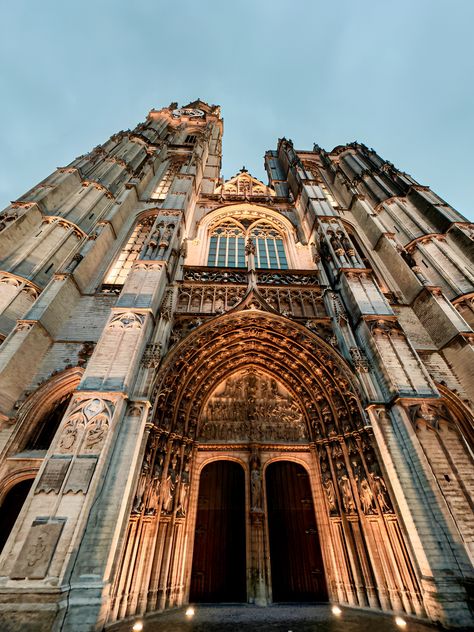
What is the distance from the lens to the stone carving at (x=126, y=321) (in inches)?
252

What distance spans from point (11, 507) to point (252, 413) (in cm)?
516

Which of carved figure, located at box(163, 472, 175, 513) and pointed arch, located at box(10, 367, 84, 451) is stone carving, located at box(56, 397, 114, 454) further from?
carved figure, located at box(163, 472, 175, 513)

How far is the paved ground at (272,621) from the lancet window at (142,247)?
24.9 feet

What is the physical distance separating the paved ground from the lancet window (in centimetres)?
759

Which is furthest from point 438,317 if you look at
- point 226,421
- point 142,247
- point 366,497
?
point 142,247

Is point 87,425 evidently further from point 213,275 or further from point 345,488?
point 213,275

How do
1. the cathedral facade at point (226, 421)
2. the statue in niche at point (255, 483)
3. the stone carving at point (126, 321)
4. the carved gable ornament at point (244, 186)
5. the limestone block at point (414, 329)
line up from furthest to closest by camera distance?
the carved gable ornament at point (244, 186), the limestone block at point (414, 329), the stone carving at point (126, 321), the statue in niche at point (255, 483), the cathedral facade at point (226, 421)

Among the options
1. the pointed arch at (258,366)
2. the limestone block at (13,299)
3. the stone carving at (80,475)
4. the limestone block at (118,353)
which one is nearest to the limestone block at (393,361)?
the pointed arch at (258,366)

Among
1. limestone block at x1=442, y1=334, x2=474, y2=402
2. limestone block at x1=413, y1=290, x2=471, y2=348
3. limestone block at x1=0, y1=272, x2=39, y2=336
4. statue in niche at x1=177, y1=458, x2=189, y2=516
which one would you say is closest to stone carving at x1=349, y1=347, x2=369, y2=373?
limestone block at x1=442, y1=334, x2=474, y2=402

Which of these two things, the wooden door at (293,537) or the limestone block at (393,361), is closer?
the wooden door at (293,537)

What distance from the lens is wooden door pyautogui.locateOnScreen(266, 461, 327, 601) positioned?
549 cm

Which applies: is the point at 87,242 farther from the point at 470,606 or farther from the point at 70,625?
the point at 470,606

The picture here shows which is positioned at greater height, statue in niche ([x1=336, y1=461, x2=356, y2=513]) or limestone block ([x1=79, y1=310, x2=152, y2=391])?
limestone block ([x1=79, y1=310, x2=152, y2=391])

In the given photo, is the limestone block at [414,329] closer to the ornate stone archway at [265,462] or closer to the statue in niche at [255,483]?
the ornate stone archway at [265,462]
